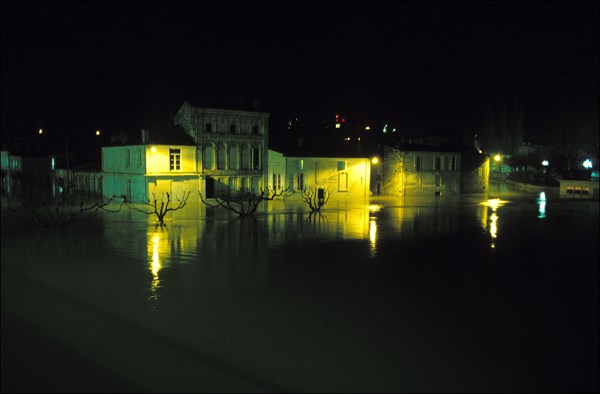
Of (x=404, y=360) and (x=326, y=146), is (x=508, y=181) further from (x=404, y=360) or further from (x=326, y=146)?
(x=404, y=360)

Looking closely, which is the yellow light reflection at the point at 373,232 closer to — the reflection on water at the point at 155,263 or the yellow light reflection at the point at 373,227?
the yellow light reflection at the point at 373,227

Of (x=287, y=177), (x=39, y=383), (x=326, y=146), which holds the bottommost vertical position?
(x=39, y=383)

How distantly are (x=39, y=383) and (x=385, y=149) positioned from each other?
47.4 metres

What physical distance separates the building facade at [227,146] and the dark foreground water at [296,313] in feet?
62.7

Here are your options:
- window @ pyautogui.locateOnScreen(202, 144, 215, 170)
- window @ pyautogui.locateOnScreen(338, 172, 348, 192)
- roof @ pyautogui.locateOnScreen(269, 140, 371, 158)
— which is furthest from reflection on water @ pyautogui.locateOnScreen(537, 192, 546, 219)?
window @ pyautogui.locateOnScreen(202, 144, 215, 170)

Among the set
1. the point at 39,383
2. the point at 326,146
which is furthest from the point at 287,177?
the point at 39,383

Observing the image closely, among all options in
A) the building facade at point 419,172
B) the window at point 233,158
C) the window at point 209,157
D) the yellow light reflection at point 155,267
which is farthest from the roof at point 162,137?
the building facade at point 419,172

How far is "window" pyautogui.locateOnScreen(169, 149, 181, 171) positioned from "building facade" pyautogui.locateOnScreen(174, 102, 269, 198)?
1732 millimetres

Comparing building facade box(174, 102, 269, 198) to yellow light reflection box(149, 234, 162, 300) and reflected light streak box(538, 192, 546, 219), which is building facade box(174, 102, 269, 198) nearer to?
yellow light reflection box(149, 234, 162, 300)

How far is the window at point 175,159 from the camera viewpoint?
41.1 metres

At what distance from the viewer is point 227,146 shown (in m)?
44.1

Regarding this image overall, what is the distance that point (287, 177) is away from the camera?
4688 centimetres

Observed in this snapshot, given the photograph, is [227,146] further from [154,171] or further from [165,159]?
[154,171]

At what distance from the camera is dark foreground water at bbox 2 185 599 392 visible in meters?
10.1
